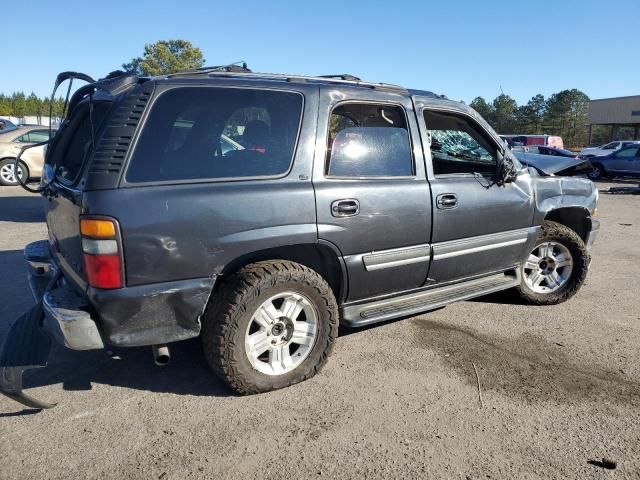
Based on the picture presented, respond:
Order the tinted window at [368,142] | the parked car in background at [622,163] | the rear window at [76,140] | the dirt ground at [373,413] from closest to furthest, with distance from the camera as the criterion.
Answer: the dirt ground at [373,413]
the rear window at [76,140]
the tinted window at [368,142]
the parked car in background at [622,163]

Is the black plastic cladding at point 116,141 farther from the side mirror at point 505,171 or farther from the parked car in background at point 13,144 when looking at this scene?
the parked car in background at point 13,144

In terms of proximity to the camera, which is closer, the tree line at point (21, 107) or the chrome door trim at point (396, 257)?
the chrome door trim at point (396, 257)

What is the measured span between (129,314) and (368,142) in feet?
6.29

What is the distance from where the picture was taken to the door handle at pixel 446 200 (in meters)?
3.72

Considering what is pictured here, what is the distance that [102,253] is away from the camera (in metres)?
2.61

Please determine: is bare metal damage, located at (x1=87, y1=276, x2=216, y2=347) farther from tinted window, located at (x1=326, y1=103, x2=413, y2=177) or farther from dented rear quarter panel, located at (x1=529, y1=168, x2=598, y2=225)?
dented rear quarter panel, located at (x1=529, y1=168, x2=598, y2=225)

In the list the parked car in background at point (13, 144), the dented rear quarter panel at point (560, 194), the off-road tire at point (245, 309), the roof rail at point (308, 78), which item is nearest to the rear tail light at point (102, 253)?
the off-road tire at point (245, 309)

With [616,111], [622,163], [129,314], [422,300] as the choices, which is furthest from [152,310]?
[616,111]

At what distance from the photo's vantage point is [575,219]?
A: 5.06 meters

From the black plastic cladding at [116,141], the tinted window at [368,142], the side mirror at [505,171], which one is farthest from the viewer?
the side mirror at [505,171]

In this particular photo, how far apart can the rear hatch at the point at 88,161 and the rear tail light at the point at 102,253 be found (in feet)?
0.34

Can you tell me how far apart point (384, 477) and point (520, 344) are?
202 centimetres

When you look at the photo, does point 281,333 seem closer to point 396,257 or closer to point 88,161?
point 396,257

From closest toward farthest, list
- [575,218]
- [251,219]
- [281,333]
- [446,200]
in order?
[251,219], [281,333], [446,200], [575,218]
